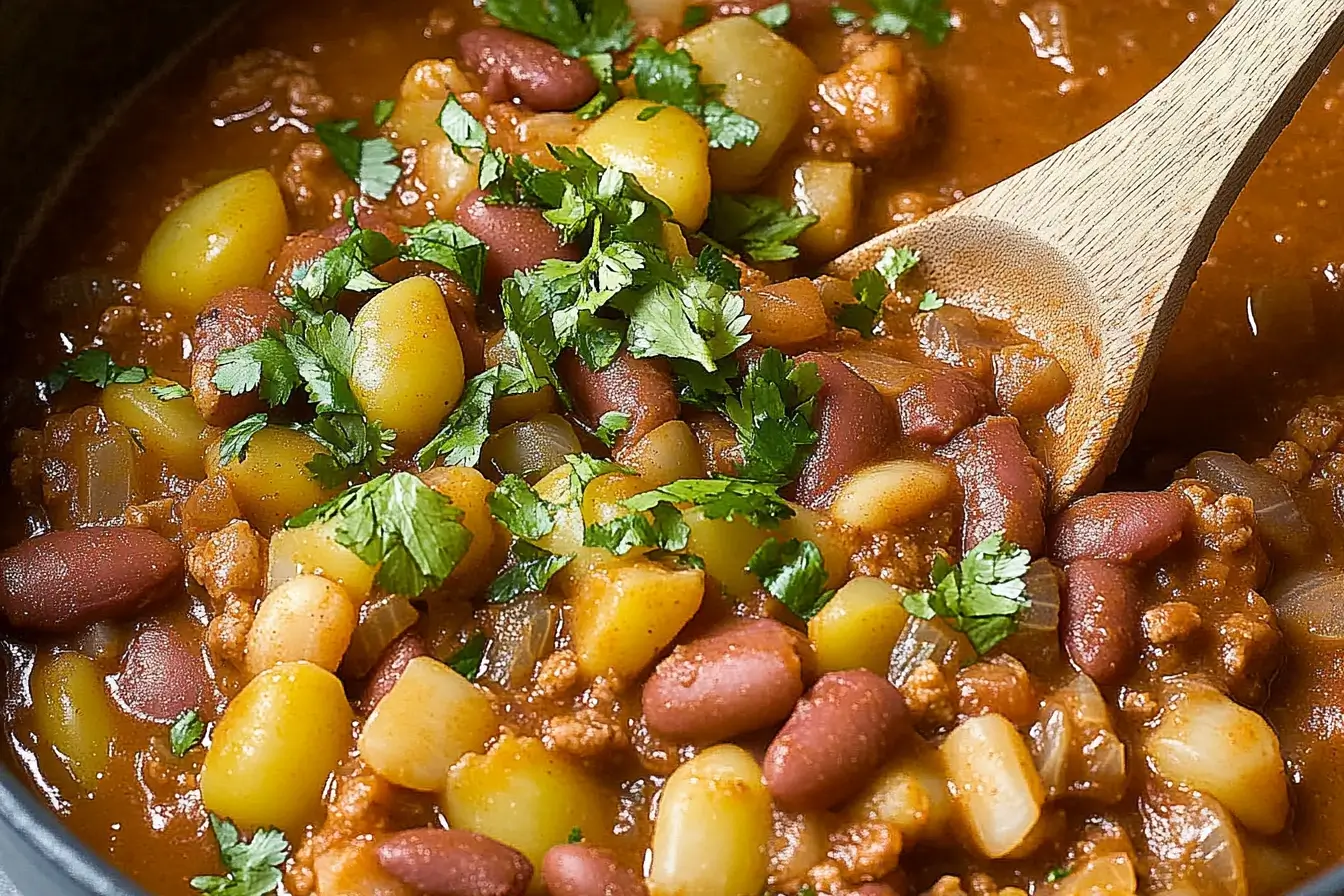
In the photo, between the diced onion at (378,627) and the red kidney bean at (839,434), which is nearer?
the diced onion at (378,627)

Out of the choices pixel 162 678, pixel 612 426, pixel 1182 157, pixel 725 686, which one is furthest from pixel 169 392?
pixel 1182 157

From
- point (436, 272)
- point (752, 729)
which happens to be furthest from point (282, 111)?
point (752, 729)

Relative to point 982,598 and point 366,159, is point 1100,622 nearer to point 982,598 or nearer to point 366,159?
point 982,598

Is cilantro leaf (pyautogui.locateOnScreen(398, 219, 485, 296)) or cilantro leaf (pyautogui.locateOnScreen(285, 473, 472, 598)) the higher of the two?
cilantro leaf (pyautogui.locateOnScreen(398, 219, 485, 296))

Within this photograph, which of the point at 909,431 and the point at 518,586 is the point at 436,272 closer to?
the point at 518,586

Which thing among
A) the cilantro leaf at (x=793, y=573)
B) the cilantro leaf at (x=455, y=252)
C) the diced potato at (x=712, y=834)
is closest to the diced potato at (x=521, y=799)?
the diced potato at (x=712, y=834)

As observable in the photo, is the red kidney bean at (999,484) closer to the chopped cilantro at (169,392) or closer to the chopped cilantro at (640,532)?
the chopped cilantro at (640,532)

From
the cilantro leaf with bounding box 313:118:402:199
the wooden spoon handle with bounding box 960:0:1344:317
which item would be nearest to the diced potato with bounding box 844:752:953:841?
the wooden spoon handle with bounding box 960:0:1344:317

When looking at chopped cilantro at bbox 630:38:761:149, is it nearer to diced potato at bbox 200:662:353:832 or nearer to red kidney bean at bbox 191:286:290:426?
red kidney bean at bbox 191:286:290:426
